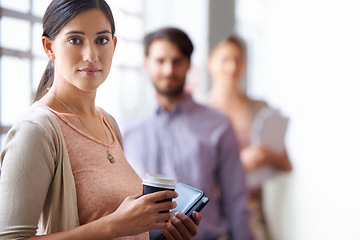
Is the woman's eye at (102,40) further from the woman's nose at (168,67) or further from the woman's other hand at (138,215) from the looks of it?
the woman's nose at (168,67)

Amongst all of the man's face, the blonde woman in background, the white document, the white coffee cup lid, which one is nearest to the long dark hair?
the white coffee cup lid

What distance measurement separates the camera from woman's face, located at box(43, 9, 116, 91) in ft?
2.32

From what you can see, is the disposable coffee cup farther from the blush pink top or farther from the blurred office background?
the blurred office background

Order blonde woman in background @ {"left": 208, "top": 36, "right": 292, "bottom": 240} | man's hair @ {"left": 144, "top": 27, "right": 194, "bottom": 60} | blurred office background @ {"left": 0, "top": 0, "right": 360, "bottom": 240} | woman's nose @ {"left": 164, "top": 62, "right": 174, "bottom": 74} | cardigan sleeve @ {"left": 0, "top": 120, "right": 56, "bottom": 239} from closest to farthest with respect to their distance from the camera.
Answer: cardigan sleeve @ {"left": 0, "top": 120, "right": 56, "bottom": 239} → man's hair @ {"left": 144, "top": 27, "right": 194, "bottom": 60} → woman's nose @ {"left": 164, "top": 62, "right": 174, "bottom": 74} → blurred office background @ {"left": 0, "top": 0, "right": 360, "bottom": 240} → blonde woman in background @ {"left": 208, "top": 36, "right": 292, "bottom": 240}

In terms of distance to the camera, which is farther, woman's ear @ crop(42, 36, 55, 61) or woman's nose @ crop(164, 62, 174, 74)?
woman's nose @ crop(164, 62, 174, 74)

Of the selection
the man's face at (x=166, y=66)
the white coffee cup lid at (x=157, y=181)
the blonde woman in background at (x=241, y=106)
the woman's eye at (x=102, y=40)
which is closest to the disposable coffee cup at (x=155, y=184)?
the white coffee cup lid at (x=157, y=181)

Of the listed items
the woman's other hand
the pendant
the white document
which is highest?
the pendant

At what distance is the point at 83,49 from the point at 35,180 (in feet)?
0.69

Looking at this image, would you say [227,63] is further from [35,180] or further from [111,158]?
[35,180]

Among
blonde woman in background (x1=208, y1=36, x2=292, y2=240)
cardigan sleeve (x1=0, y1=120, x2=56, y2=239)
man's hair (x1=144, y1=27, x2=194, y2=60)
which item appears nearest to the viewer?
cardigan sleeve (x1=0, y1=120, x2=56, y2=239)

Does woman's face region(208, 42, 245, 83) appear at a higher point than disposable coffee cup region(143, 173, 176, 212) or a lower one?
higher

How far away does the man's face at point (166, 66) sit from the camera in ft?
6.73

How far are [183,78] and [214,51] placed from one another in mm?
1156

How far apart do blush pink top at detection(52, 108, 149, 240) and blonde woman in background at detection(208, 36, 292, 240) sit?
247cm
